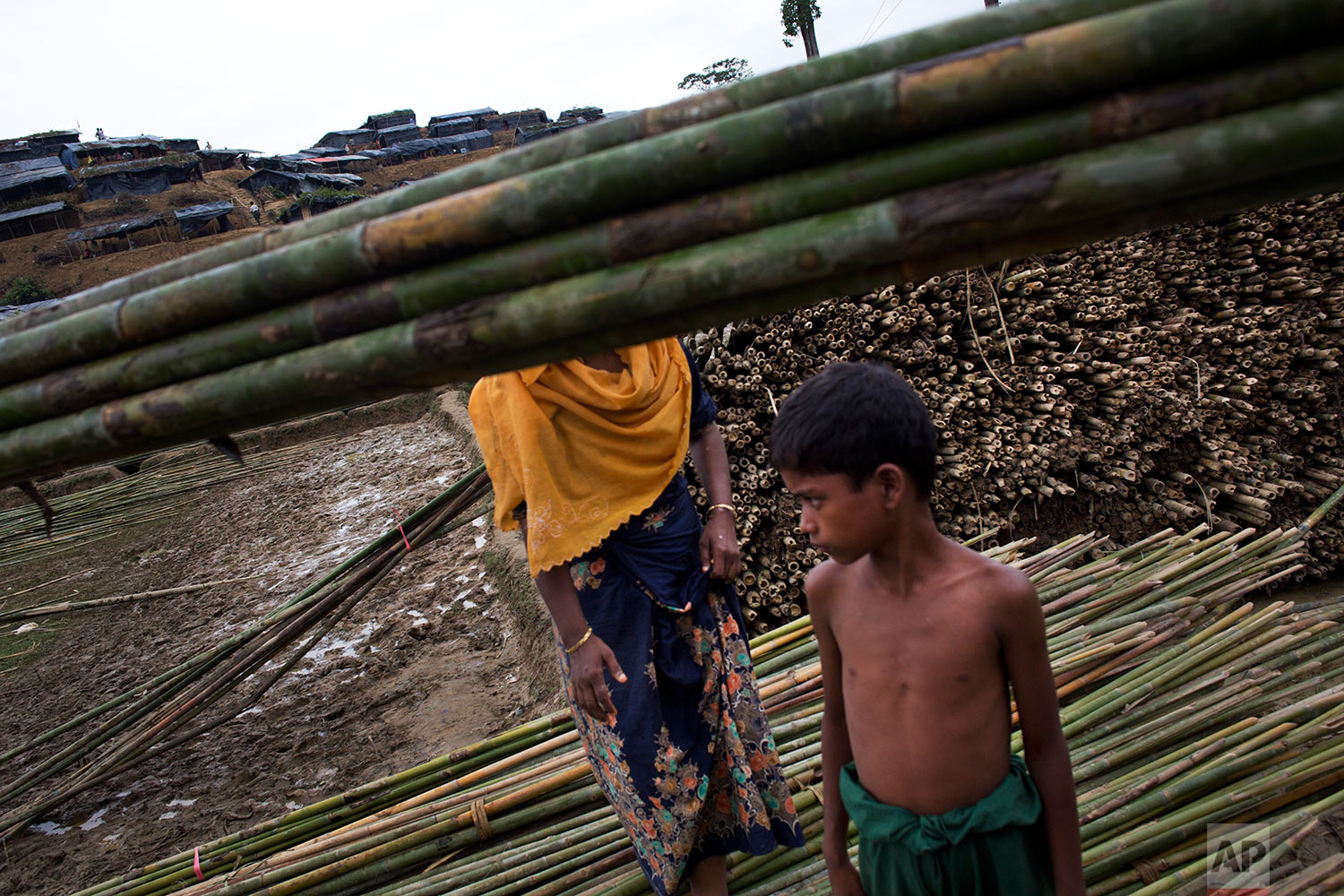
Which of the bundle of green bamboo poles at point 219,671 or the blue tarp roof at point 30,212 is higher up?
the blue tarp roof at point 30,212

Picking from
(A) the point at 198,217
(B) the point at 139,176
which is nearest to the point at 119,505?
(A) the point at 198,217

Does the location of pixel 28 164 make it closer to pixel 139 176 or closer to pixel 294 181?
pixel 139 176

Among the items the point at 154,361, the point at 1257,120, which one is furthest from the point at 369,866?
the point at 1257,120

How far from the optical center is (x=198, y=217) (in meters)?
20.2

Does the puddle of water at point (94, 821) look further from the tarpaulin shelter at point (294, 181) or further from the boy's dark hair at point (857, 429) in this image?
the tarpaulin shelter at point (294, 181)

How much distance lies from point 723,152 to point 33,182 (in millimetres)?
28856

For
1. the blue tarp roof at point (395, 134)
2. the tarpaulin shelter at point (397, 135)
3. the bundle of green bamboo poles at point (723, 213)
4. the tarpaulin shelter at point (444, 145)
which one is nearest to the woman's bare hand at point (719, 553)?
the bundle of green bamboo poles at point (723, 213)

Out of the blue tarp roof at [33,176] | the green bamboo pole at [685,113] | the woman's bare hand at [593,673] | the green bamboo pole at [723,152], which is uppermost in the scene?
the blue tarp roof at [33,176]

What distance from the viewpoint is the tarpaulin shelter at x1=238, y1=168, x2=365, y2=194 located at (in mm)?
22828

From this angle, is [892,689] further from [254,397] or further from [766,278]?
[254,397]

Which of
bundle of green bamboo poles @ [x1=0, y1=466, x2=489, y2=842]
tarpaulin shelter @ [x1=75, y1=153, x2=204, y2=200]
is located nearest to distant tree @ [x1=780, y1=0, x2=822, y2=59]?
tarpaulin shelter @ [x1=75, y1=153, x2=204, y2=200]

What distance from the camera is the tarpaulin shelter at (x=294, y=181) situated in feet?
74.9

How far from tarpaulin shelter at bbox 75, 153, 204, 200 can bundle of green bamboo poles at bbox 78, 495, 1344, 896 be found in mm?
26179

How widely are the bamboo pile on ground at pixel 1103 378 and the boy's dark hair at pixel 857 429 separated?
1980mm
